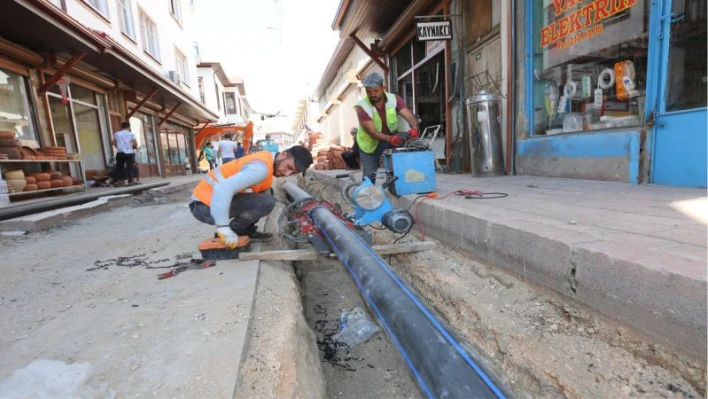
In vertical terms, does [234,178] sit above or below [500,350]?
above

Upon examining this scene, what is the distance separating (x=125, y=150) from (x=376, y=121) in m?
6.94

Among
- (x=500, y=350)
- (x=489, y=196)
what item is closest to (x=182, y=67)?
(x=489, y=196)

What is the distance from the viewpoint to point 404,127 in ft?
14.6

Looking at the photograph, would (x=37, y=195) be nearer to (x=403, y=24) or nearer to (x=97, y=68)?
(x=97, y=68)

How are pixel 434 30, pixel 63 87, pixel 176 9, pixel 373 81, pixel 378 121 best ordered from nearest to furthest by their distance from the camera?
pixel 373 81
pixel 378 121
pixel 434 30
pixel 63 87
pixel 176 9

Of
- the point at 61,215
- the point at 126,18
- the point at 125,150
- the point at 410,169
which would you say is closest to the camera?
the point at 410,169

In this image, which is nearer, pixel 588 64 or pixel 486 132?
pixel 588 64

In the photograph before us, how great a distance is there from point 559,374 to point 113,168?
10715 millimetres

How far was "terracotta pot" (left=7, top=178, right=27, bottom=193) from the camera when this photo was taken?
529 cm

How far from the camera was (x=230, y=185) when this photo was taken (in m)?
2.43

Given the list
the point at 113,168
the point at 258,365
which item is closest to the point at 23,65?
the point at 113,168

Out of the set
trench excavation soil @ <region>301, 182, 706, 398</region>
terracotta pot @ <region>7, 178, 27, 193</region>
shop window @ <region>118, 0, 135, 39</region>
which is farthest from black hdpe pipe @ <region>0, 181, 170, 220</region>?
shop window @ <region>118, 0, 135, 39</region>

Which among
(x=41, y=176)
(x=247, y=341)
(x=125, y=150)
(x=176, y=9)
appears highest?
(x=176, y=9)

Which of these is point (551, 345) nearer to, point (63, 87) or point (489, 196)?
point (489, 196)
